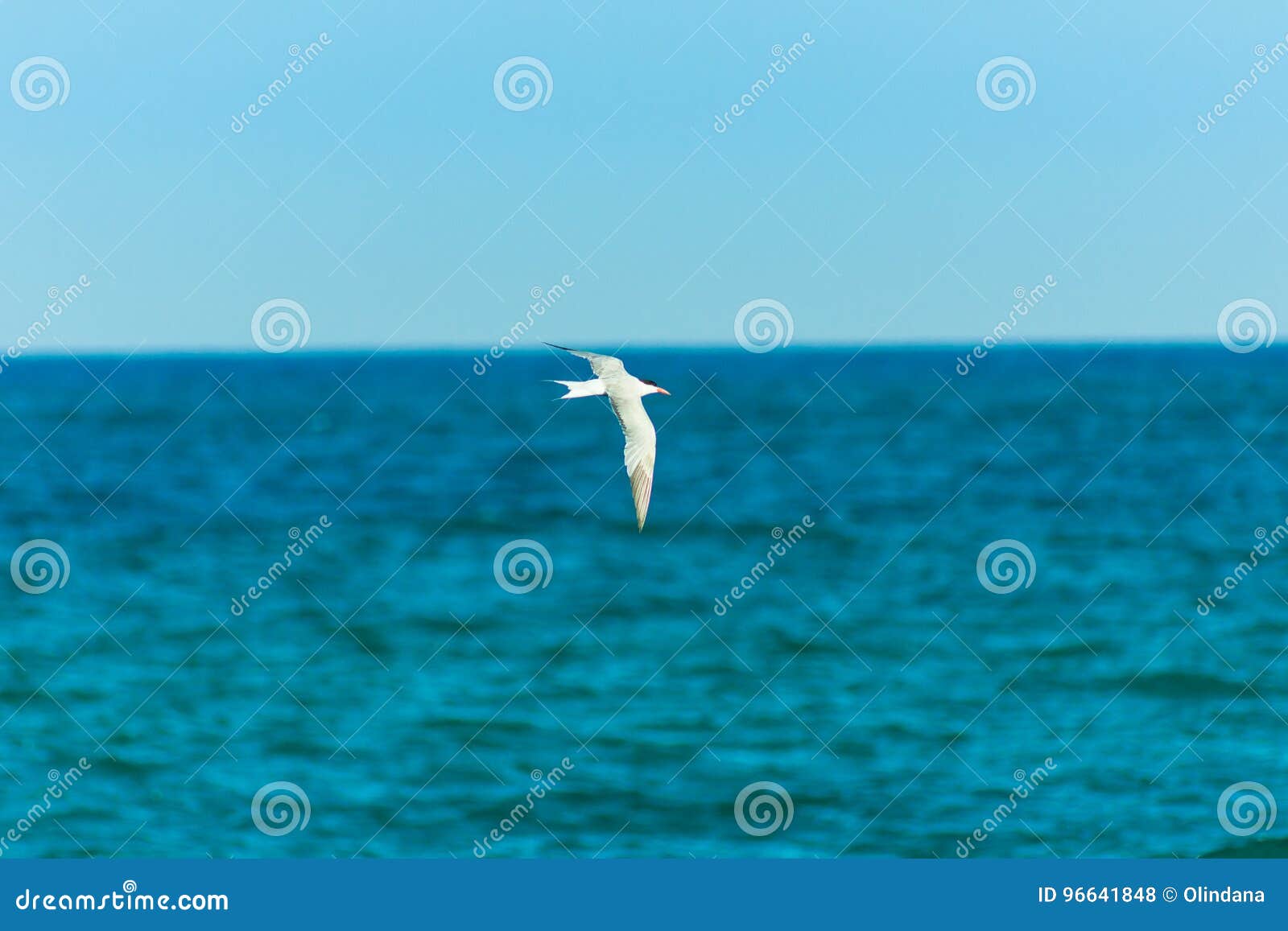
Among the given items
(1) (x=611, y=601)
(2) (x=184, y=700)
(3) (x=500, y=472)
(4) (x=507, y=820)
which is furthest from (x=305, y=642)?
(3) (x=500, y=472)

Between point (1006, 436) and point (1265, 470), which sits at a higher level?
point (1006, 436)

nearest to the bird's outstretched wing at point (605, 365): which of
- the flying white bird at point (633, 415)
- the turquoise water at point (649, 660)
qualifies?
the flying white bird at point (633, 415)

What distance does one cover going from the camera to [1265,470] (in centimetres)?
4653

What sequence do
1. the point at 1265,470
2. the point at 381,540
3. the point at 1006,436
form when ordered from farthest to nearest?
1. the point at 1006,436
2. the point at 1265,470
3. the point at 381,540

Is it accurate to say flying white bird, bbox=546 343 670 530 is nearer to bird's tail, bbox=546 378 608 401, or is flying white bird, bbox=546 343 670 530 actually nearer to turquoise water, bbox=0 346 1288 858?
bird's tail, bbox=546 378 608 401

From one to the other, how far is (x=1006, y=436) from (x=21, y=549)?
37.8 meters

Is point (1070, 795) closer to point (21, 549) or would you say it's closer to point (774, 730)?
point (774, 730)

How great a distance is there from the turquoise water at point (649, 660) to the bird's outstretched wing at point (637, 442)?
5868mm

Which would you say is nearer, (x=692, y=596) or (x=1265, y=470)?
(x=692, y=596)

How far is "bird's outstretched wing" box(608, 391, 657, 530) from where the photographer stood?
39.9 feet

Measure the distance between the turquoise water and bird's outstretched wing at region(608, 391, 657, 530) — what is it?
19.3 feet

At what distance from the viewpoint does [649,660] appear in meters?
23.7

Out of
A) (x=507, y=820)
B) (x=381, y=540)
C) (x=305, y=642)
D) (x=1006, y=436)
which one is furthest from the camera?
(x=1006, y=436)

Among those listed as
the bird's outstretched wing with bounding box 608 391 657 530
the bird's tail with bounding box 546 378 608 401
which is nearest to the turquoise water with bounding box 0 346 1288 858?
the bird's outstretched wing with bounding box 608 391 657 530
